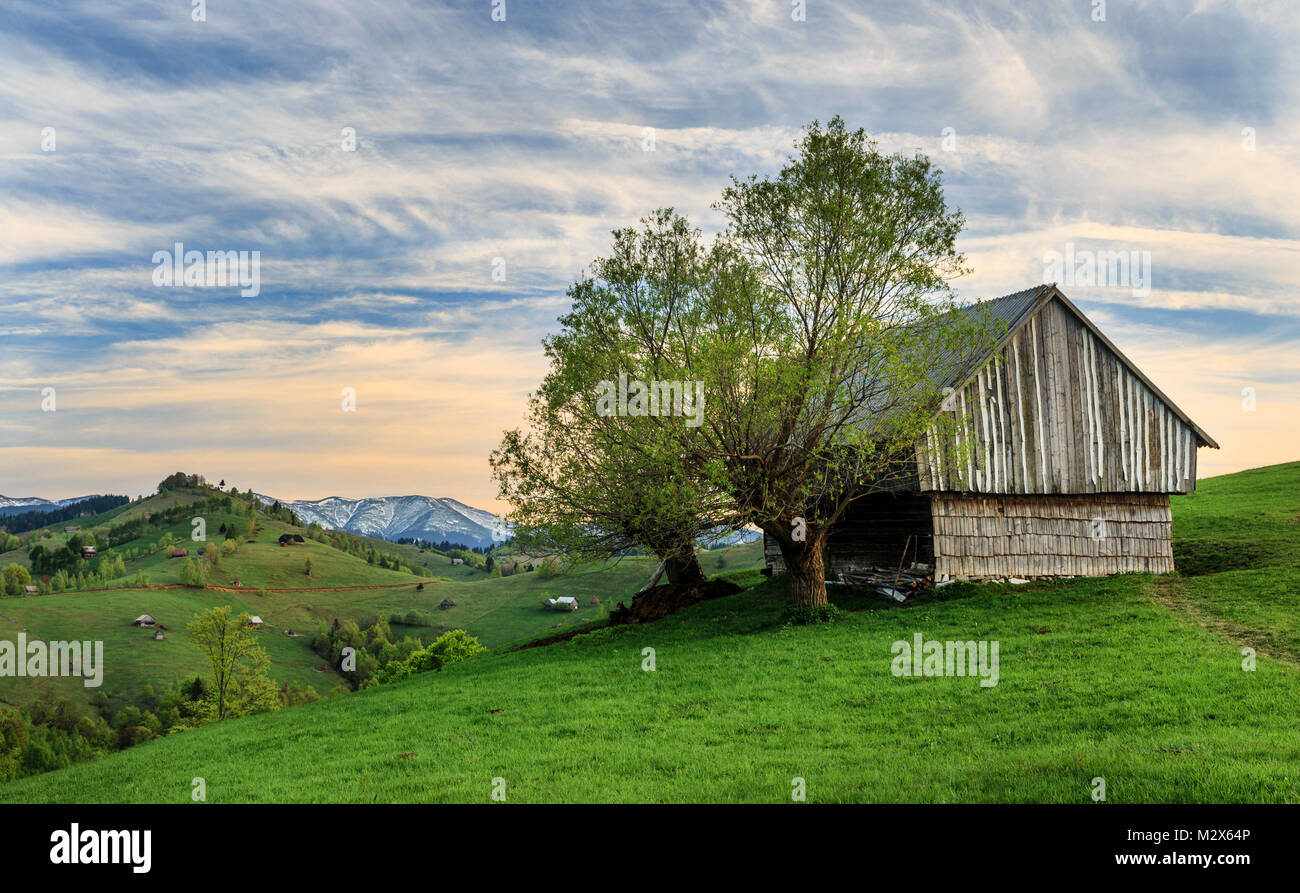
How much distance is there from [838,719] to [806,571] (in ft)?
40.9

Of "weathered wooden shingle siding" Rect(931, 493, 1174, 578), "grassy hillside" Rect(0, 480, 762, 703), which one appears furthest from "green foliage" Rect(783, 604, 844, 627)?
"grassy hillside" Rect(0, 480, 762, 703)

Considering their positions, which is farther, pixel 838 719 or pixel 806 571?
pixel 806 571

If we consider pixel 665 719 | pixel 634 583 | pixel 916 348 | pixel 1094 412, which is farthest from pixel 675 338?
pixel 634 583

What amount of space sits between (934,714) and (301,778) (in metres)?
13.2

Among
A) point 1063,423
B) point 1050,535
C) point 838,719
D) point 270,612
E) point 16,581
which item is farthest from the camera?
point 16,581

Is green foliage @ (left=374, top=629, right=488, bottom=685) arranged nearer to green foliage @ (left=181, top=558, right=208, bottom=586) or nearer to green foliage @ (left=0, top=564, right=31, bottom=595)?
green foliage @ (left=181, top=558, right=208, bottom=586)

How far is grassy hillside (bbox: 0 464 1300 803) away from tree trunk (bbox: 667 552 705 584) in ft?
20.9

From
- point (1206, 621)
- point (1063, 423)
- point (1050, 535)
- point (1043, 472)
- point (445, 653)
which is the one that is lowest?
point (445, 653)

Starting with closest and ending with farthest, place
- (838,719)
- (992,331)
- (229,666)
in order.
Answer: (838,719)
(992,331)
(229,666)

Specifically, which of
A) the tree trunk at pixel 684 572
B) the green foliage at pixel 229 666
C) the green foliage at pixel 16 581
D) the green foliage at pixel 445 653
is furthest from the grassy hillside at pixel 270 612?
the tree trunk at pixel 684 572

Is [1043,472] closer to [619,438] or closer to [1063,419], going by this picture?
[1063,419]

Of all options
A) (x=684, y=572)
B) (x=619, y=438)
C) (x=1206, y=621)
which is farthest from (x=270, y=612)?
(x=1206, y=621)

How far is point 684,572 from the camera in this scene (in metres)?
38.3
